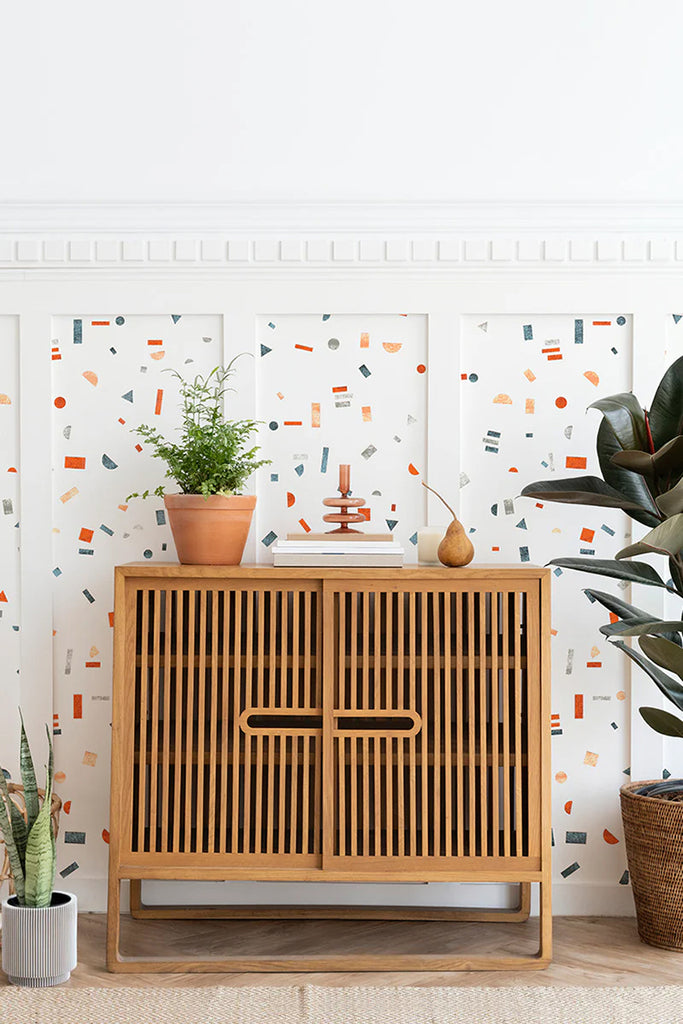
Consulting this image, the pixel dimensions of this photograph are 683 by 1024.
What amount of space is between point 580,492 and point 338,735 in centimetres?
88

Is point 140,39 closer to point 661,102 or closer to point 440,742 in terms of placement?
point 661,102

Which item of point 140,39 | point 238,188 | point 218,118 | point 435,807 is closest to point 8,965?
point 435,807

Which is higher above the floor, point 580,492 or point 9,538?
point 580,492

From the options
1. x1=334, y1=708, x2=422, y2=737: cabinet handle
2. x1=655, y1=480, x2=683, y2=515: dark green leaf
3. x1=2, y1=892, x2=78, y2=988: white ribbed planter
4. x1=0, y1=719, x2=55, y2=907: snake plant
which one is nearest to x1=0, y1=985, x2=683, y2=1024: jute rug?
x1=2, y1=892, x2=78, y2=988: white ribbed planter

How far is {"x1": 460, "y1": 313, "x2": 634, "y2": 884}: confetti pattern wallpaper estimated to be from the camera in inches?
111

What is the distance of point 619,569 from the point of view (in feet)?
8.32

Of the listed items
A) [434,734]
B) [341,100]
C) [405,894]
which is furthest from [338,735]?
[341,100]

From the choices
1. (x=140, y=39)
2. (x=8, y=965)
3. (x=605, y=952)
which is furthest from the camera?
(x=140, y=39)

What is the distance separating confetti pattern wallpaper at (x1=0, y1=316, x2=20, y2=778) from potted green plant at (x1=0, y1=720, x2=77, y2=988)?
46 cm

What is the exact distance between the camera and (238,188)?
9.35 ft

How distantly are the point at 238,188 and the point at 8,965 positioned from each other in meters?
2.18

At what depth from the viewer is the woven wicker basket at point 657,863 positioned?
2451mm

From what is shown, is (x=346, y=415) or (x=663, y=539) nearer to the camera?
(x=663, y=539)

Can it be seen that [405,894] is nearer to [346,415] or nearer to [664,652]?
[664,652]
